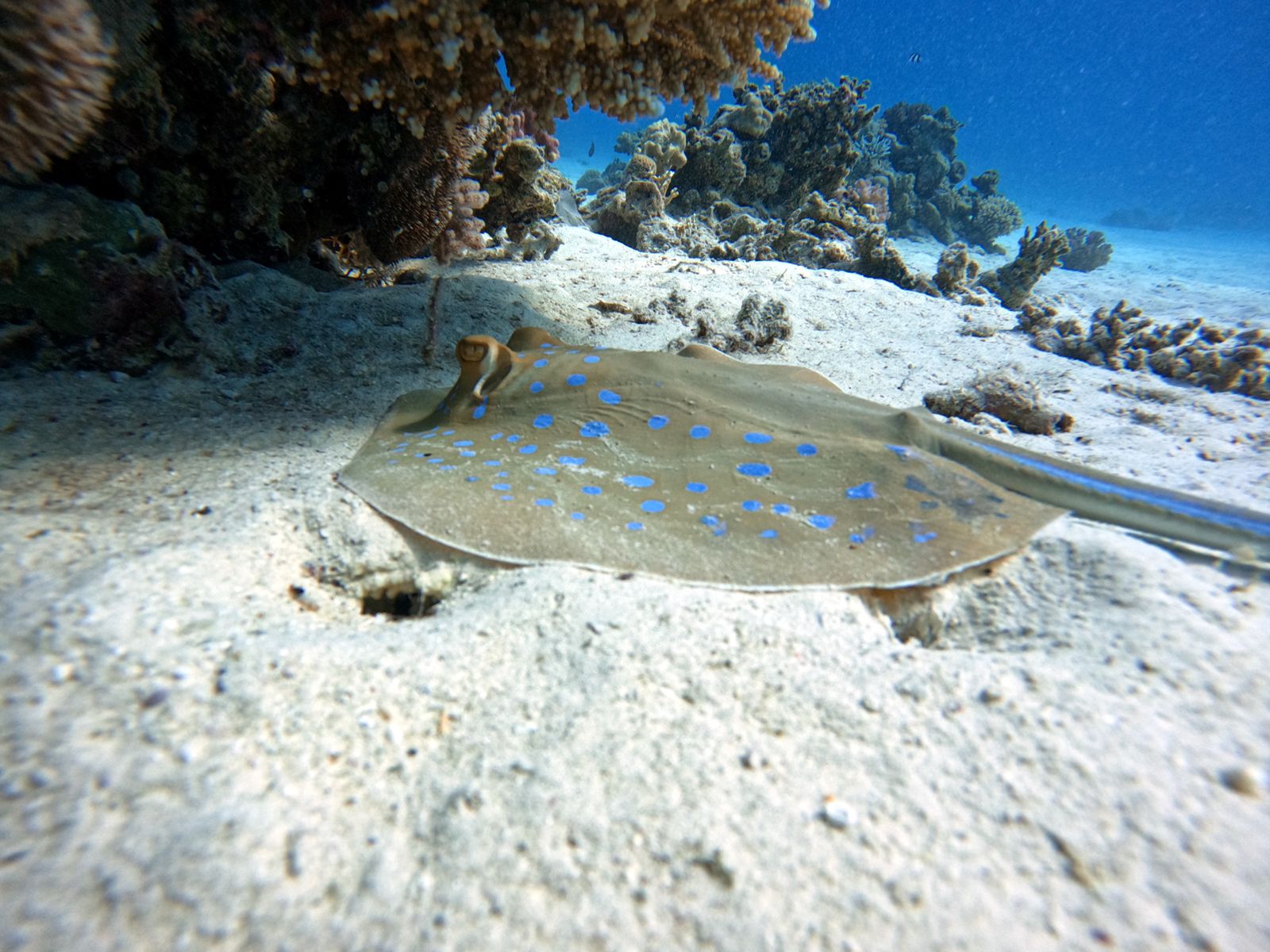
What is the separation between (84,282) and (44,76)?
4.17 feet

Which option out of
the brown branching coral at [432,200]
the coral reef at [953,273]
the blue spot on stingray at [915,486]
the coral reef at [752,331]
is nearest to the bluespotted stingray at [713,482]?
the blue spot on stingray at [915,486]

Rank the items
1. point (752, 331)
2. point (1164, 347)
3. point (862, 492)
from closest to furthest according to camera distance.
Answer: point (862, 492) < point (752, 331) < point (1164, 347)

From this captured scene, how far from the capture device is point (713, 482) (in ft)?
9.19

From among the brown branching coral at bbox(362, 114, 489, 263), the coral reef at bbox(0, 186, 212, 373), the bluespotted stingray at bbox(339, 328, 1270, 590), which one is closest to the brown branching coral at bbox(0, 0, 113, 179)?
the coral reef at bbox(0, 186, 212, 373)

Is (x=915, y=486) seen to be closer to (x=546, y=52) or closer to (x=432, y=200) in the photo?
(x=546, y=52)

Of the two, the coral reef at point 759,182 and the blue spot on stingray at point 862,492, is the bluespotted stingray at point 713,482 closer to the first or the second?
the blue spot on stingray at point 862,492

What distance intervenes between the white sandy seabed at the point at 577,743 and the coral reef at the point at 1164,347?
5.17 meters

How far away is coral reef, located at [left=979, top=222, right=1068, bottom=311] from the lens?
33.4ft

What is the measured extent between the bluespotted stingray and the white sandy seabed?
0.15 meters

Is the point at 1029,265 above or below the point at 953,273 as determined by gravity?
above

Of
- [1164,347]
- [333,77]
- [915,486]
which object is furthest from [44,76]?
[1164,347]

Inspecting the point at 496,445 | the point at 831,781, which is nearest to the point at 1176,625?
the point at 831,781

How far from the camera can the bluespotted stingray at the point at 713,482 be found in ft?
7.76

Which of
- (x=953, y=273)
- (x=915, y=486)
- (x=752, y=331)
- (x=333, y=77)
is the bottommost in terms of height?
(x=915, y=486)
